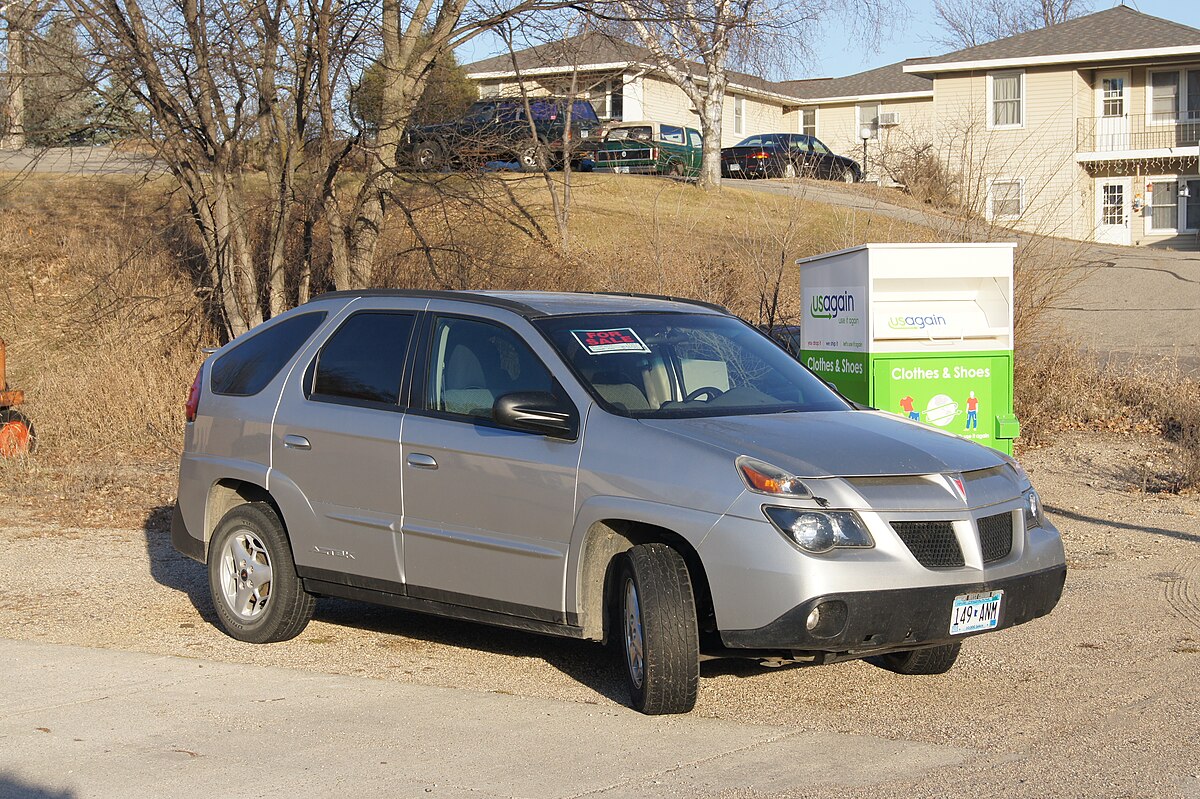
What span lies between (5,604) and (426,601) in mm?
3300

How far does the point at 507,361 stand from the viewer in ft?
21.1

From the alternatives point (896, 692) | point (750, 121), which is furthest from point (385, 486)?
point (750, 121)

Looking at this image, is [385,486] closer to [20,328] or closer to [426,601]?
[426,601]

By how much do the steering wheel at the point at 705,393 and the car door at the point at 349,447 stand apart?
144cm

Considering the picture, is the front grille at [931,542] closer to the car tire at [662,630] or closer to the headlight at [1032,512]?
the headlight at [1032,512]

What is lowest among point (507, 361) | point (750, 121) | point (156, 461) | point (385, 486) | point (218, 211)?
point (156, 461)

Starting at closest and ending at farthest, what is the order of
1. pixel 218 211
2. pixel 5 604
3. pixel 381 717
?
pixel 381 717 < pixel 5 604 < pixel 218 211

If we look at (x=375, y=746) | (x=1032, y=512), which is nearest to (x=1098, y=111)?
(x=1032, y=512)

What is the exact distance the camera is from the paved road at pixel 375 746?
4.92 m

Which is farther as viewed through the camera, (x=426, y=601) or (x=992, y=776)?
(x=426, y=601)

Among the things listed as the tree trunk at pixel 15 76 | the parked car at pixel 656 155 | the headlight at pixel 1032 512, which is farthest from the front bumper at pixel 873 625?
the parked car at pixel 656 155

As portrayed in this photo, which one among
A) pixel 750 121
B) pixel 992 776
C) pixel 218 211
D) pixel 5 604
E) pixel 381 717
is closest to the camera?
pixel 992 776

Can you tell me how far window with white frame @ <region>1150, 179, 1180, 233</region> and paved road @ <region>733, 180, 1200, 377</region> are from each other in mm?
13232

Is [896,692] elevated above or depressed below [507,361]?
below
